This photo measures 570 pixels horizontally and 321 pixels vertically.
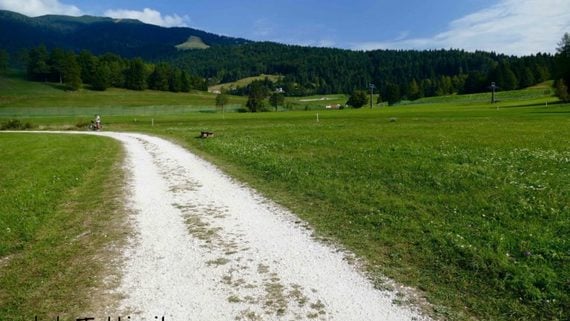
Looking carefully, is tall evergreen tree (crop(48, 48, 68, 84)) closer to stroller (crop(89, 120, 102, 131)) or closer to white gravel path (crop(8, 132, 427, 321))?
stroller (crop(89, 120, 102, 131))

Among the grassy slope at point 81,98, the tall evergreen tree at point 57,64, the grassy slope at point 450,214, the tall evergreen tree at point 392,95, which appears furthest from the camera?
the tall evergreen tree at point 392,95

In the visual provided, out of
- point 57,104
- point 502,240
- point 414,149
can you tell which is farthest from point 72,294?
point 57,104

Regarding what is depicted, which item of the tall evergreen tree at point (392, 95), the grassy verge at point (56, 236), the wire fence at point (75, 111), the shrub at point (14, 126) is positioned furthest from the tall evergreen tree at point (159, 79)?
the grassy verge at point (56, 236)

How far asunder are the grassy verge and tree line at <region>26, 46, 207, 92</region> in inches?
6526

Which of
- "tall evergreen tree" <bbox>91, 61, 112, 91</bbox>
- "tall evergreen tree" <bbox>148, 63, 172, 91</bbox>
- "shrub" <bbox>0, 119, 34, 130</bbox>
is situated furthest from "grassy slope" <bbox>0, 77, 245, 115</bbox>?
"shrub" <bbox>0, 119, 34, 130</bbox>

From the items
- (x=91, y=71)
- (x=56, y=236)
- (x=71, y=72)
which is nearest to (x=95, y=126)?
(x=56, y=236)

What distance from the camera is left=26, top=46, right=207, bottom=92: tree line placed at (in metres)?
172

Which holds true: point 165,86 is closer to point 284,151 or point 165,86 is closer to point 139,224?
point 284,151

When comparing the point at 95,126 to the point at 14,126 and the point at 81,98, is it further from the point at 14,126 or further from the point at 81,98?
the point at 81,98

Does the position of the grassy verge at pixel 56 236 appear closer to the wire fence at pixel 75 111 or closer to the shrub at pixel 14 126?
the shrub at pixel 14 126

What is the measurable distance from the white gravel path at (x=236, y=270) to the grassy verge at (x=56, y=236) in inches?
28.4

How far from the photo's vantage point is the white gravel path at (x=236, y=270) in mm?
7070

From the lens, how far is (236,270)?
340 inches

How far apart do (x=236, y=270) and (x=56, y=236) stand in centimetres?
552
